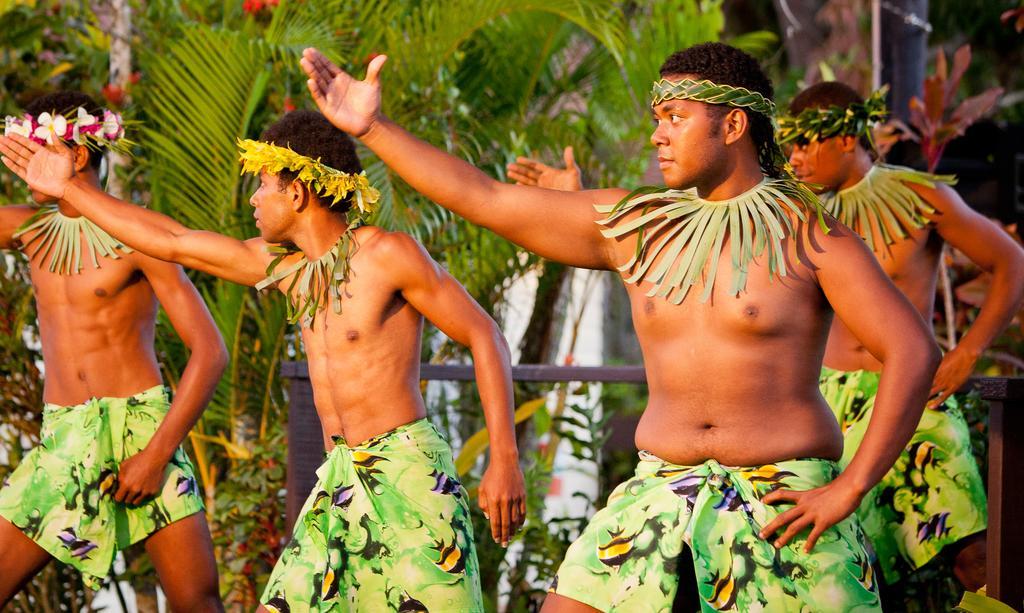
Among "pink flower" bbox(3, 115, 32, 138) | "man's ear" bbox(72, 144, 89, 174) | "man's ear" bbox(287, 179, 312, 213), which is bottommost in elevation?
"man's ear" bbox(287, 179, 312, 213)

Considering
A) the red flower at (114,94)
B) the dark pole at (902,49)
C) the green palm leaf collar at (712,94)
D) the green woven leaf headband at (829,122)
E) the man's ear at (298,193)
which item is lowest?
the green palm leaf collar at (712,94)

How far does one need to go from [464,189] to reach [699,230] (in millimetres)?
475

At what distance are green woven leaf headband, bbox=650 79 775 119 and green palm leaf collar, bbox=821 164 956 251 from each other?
1.39 metres

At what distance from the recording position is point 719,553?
2.55 metres

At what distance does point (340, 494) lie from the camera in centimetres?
327

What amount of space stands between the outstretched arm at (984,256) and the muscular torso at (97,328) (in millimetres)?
2324

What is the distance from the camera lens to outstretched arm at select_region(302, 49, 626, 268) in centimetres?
266

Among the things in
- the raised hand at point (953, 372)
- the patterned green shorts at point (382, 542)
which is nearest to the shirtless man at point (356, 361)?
the patterned green shorts at point (382, 542)

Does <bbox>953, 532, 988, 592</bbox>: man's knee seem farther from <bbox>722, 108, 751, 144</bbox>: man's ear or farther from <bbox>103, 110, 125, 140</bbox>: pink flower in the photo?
<bbox>103, 110, 125, 140</bbox>: pink flower

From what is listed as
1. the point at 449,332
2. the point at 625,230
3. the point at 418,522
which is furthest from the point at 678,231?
the point at 418,522

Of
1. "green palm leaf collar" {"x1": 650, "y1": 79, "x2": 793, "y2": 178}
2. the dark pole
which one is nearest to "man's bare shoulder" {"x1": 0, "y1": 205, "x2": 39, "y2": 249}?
"green palm leaf collar" {"x1": 650, "y1": 79, "x2": 793, "y2": 178}

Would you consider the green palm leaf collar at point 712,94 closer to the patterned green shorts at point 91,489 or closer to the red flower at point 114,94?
the patterned green shorts at point 91,489

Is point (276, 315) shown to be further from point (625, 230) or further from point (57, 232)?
point (625, 230)

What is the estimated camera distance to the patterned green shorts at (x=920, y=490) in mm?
3906
